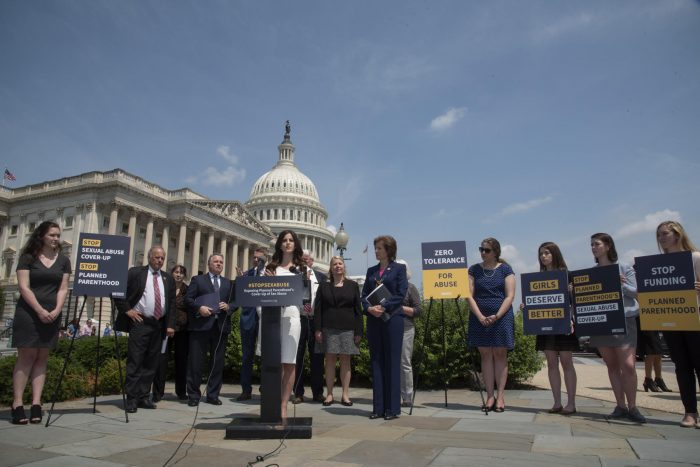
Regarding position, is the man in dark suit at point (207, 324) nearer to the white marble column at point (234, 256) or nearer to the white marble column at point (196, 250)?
the white marble column at point (196, 250)

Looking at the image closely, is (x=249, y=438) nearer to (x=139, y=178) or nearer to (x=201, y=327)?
(x=201, y=327)

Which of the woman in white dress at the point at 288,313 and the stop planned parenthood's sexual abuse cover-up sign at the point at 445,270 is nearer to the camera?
the woman in white dress at the point at 288,313

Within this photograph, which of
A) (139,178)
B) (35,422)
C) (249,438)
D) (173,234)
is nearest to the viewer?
(249,438)

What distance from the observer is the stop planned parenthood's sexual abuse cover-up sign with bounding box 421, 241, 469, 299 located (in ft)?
26.0

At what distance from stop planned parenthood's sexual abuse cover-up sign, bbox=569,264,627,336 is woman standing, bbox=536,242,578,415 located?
0.34 meters

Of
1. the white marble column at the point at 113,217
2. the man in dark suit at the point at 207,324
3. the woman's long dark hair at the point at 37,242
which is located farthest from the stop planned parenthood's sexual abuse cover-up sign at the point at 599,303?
the white marble column at the point at 113,217

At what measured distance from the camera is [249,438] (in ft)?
17.4

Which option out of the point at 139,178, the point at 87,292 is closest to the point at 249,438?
the point at 87,292

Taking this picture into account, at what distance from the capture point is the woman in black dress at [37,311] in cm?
621

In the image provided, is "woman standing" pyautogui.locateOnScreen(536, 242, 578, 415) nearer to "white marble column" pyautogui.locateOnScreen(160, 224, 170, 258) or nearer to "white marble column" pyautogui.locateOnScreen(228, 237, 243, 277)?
"white marble column" pyautogui.locateOnScreen(160, 224, 170, 258)

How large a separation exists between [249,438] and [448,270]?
13.6 feet

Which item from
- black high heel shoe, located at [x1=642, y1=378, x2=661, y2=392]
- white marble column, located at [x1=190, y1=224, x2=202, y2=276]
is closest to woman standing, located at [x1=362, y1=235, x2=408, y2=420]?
black high heel shoe, located at [x1=642, y1=378, x2=661, y2=392]

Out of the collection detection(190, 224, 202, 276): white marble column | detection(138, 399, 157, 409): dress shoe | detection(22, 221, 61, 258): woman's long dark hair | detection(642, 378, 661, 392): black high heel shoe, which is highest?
detection(190, 224, 202, 276): white marble column

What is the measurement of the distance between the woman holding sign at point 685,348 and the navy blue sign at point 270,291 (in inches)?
191
